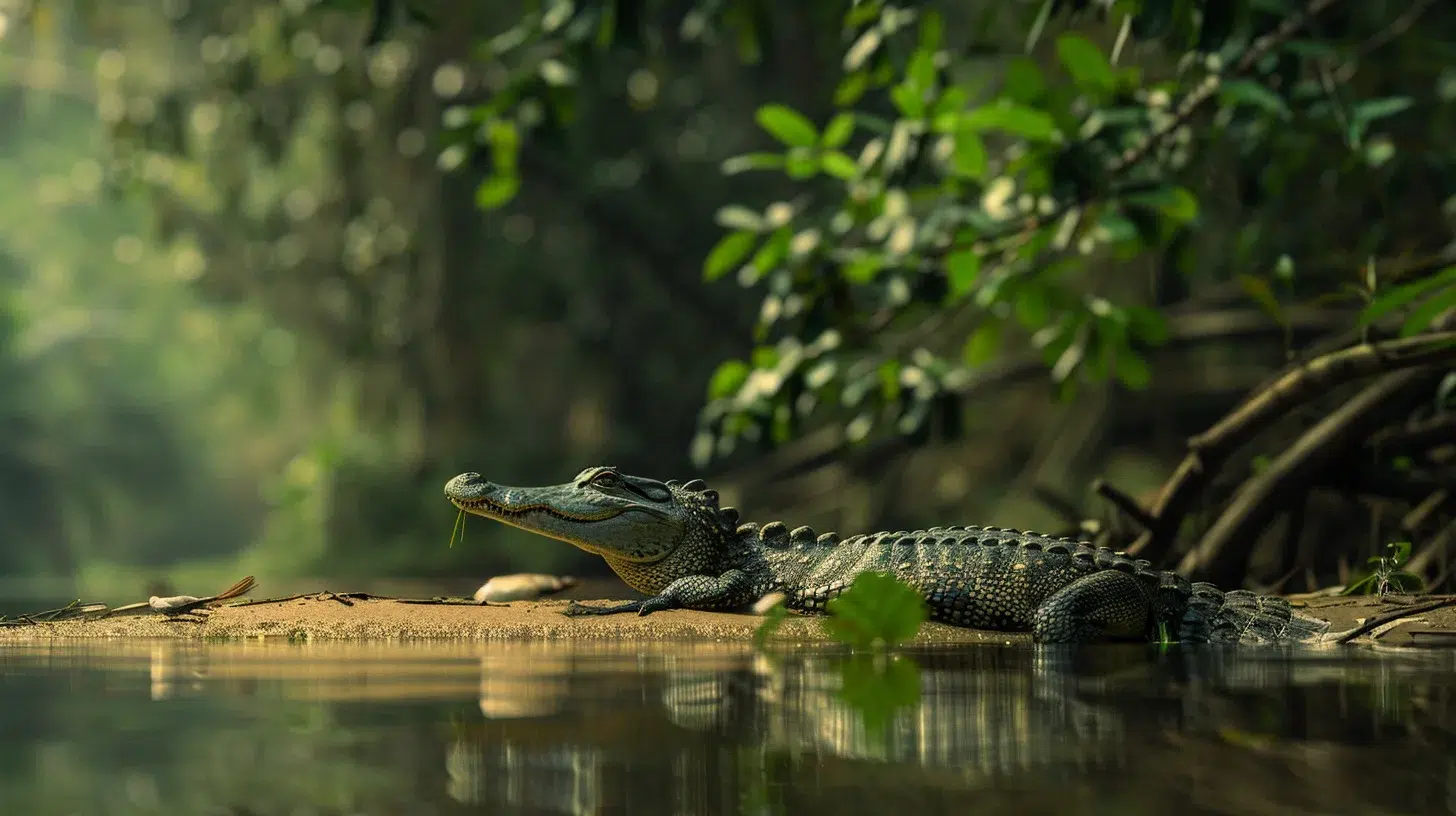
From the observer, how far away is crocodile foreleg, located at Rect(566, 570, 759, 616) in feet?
11.5

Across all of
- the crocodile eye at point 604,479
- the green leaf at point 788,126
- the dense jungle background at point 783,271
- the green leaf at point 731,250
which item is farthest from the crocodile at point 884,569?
the green leaf at point 788,126

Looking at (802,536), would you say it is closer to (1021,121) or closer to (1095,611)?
(1095,611)

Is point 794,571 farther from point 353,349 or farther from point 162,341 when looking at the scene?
point 162,341

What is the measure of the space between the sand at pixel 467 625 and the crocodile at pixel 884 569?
0.47ft

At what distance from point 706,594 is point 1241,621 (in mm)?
1305

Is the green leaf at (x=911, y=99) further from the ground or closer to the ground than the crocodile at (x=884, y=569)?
further from the ground

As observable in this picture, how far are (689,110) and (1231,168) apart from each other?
5.84 meters

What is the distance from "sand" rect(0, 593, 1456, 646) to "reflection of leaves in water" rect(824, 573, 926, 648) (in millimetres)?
885

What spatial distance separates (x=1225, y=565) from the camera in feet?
14.6

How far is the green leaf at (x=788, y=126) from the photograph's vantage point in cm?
382

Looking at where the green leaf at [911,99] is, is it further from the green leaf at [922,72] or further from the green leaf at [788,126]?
the green leaf at [788,126]

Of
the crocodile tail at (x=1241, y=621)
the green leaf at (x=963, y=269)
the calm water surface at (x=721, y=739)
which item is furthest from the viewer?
the green leaf at (x=963, y=269)

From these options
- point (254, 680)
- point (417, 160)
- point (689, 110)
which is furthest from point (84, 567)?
point (254, 680)

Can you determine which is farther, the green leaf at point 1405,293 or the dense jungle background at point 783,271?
the dense jungle background at point 783,271
